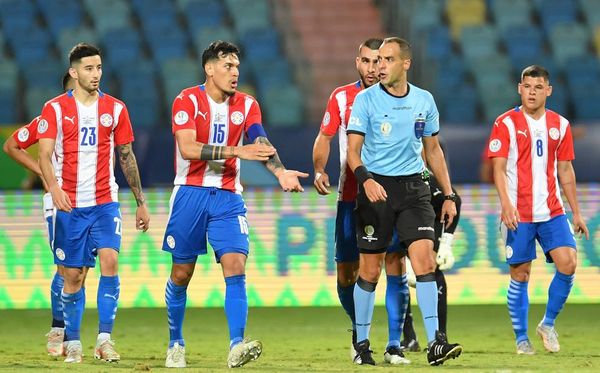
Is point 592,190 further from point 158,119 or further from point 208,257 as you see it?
point 158,119

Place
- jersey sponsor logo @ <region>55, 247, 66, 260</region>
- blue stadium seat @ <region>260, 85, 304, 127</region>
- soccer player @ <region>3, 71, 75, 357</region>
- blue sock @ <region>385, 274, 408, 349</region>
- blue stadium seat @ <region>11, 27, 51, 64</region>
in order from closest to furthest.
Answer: blue sock @ <region>385, 274, 408, 349</region>
jersey sponsor logo @ <region>55, 247, 66, 260</region>
soccer player @ <region>3, 71, 75, 357</region>
blue stadium seat @ <region>260, 85, 304, 127</region>
blue stadium seat @ <region>11, 27, 51, 64</region>

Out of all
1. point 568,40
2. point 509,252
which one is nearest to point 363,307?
point 509,252

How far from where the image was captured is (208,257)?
11156 millimetres

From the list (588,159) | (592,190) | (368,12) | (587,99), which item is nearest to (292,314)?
(592,190)

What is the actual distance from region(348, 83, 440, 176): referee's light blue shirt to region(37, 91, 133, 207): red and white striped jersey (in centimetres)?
159

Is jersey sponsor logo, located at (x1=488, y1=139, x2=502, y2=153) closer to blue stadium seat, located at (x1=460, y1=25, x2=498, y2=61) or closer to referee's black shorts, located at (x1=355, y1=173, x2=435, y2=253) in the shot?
referee's black shorts, located at (x1=355, y1=173, x2=435, y2=253)

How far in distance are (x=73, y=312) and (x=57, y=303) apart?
762mm

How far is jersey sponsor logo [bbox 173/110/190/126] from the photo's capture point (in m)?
7.35

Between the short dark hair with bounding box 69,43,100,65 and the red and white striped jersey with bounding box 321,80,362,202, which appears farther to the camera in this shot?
the red and white striped jersey with bounding box 321,80,362,202

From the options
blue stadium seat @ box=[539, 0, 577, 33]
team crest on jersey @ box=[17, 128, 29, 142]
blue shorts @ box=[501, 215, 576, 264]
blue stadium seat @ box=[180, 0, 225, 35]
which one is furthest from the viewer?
blue stadium seat @ box=[539, 0, 577, 33]

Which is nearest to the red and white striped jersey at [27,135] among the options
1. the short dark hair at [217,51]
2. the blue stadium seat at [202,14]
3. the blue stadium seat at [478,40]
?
the short dark hair at [217,51]

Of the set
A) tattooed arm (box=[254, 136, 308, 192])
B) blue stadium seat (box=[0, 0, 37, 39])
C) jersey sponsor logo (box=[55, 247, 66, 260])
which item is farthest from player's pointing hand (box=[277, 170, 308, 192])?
blue stadium seat (box=[0, 0, 37, 39])

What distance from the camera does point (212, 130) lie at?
750 centimetres

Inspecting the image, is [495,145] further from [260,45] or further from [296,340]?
[260,45]
